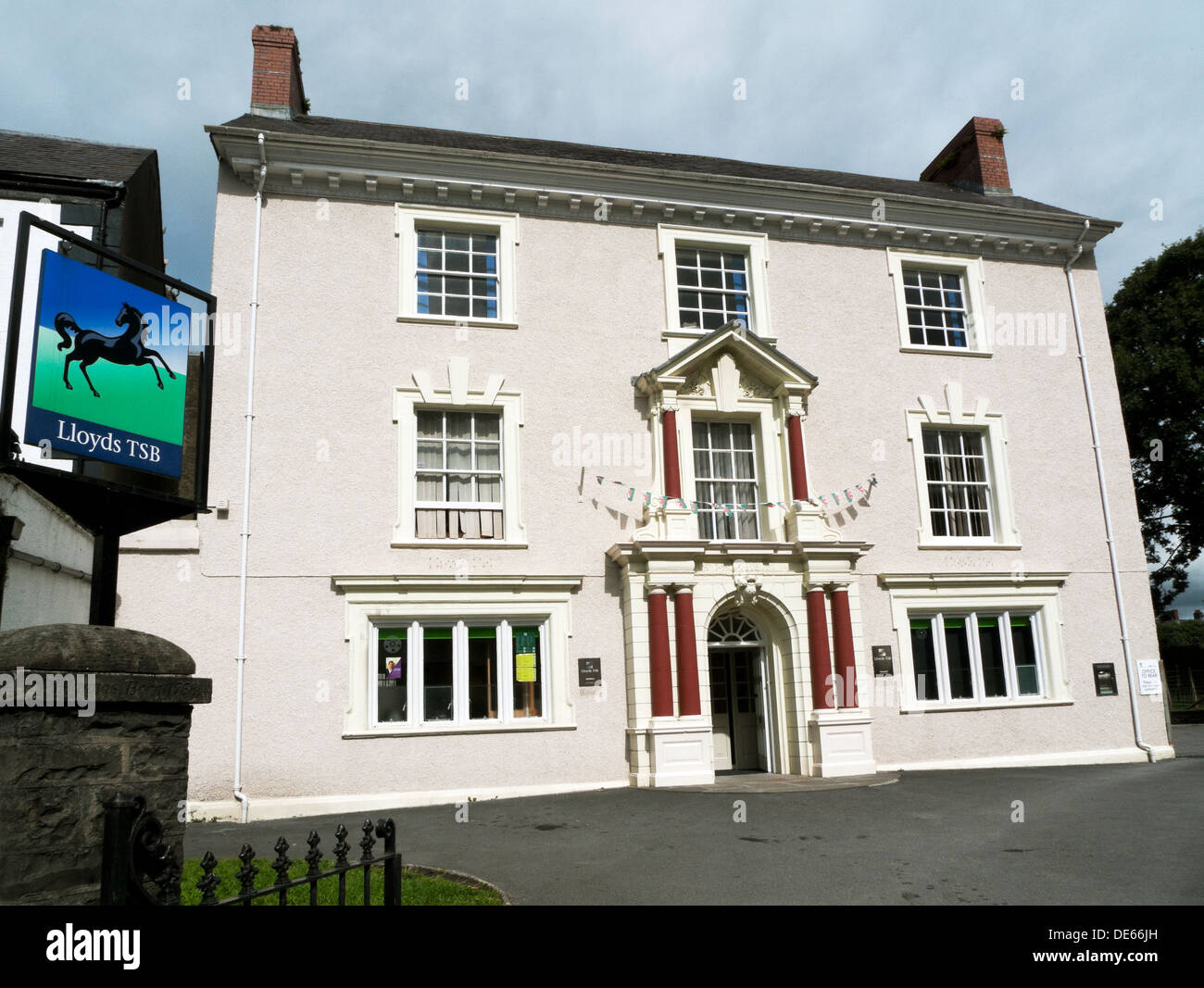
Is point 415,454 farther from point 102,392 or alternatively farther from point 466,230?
point 102,392

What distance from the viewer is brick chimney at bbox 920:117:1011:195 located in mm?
21844

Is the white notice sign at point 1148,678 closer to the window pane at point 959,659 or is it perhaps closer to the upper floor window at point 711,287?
the window pane at point 959,659

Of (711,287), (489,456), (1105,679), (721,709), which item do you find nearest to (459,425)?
(489,456)

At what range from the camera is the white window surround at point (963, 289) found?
1828cm

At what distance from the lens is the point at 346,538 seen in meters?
14.7

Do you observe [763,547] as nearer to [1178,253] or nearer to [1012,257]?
[1012,257]

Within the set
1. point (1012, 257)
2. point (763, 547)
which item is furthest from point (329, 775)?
point (1012, 257)

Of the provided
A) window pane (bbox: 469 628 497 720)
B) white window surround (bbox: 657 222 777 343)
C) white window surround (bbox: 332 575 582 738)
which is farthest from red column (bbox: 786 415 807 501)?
window pane (bbox: 469 628 497 720)

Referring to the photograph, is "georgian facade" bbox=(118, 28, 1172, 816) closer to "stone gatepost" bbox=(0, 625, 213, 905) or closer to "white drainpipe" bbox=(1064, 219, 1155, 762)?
"white drainpipe" bbox=(1064, 219, 1155, 762)

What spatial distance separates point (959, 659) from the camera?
1712cm

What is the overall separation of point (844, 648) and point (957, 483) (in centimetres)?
449

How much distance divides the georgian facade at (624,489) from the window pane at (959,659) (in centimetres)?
6

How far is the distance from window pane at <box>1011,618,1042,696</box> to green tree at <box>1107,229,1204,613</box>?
50.2ft
